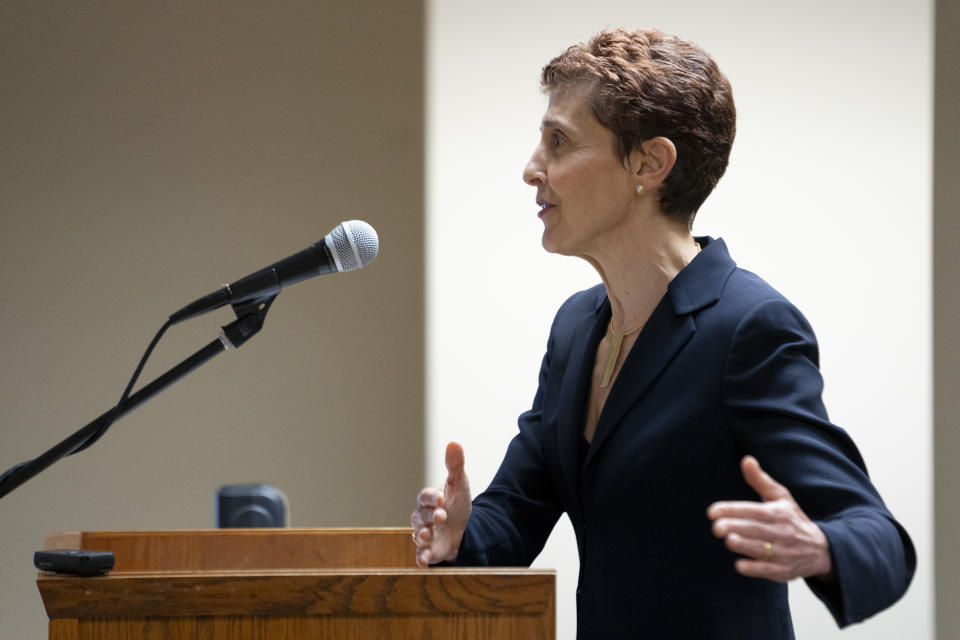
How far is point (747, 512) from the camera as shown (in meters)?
1.11

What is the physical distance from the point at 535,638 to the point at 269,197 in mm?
2568

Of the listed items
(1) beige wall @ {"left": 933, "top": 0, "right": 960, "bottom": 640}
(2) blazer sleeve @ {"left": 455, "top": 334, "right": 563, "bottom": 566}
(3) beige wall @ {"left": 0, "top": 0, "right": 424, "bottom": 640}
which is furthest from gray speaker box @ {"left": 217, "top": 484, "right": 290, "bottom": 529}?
(1) beige wall @ {"left": 933, "top": 0, "right": 960, "bottom": 640}

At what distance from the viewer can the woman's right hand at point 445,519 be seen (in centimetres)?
162

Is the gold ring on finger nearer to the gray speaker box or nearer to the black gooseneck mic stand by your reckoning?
the black gooseneck mic stand

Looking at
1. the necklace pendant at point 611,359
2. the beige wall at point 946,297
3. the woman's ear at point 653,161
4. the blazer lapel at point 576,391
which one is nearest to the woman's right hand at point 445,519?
the blazer lapel at point 576,391

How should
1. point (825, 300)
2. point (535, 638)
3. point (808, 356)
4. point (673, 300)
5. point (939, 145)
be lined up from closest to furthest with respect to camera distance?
point (535, 638)
point (808, 356)
point (673, 300)
point (825, 300)
point (939, 145)

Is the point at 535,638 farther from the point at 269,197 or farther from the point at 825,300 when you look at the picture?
the point at 269,197

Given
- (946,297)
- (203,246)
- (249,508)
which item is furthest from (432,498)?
(946,297)

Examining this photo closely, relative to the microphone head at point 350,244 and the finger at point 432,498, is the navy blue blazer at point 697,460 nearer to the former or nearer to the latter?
the finger at point 432,498

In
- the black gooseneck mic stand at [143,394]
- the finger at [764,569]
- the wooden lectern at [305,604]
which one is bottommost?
the wooden lectern at [305,604]

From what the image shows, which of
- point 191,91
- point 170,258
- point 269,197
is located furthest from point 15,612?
point 191,91

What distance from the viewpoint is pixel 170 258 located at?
3502 mm

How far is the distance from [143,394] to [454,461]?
0.48 meters

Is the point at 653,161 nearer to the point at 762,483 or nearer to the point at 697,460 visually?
the point at 697,460
